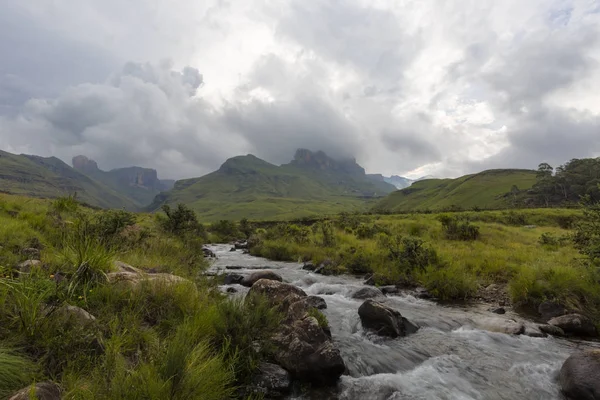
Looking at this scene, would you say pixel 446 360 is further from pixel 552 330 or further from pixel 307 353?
pixel 552 330

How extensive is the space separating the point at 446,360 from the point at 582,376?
10.8 feet

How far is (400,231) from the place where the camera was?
36.2 meters

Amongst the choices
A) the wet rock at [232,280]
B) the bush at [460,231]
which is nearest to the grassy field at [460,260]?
the bush at [460,231]

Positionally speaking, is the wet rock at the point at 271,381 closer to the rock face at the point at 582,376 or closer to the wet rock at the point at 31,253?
the rock face at the point at 582,376

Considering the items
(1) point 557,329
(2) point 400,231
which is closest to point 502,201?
(2) point 400,231

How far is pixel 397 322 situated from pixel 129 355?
9.73 meters

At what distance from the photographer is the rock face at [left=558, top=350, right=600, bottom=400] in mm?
7230

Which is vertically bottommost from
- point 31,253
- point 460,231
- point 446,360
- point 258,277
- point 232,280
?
point 232,280

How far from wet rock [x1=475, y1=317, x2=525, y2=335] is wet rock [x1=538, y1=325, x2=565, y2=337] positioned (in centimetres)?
78

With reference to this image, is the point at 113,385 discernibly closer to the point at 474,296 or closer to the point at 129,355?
the point at 129,355

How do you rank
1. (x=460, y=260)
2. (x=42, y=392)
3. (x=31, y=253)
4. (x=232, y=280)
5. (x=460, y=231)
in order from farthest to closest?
(x=460, y=231)
(x=460, y=260)
(x=232, y=280)
(x=31, y=253)
(x=42, y=392)

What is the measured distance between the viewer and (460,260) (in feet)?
67.2

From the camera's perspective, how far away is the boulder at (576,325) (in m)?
11.4

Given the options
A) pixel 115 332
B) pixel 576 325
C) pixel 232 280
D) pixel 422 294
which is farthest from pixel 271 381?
pixel 232 280
